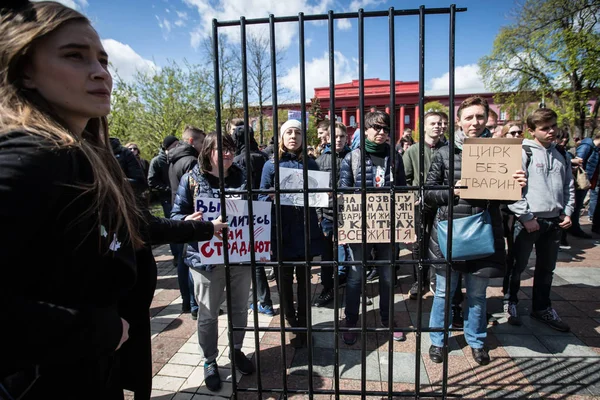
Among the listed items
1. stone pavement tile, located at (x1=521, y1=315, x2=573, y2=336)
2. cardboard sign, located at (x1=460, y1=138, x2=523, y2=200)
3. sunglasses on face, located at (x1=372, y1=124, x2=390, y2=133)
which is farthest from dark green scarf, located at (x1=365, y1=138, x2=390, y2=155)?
stone pavement tile, located at (x1=521, y1=315, x2=573, y2=336)

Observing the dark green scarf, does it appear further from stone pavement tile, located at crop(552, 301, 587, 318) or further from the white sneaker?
stone pavement tile, located at crop(552, 301, 587, 318)

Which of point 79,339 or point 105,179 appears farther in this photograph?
point 105,179

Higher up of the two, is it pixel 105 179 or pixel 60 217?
pixel 105 179

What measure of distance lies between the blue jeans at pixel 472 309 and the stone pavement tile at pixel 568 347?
677 millimetres

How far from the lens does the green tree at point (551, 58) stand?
1490cm

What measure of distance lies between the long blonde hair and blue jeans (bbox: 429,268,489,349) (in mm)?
2493

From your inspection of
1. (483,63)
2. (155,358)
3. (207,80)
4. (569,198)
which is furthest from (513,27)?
(155,358)

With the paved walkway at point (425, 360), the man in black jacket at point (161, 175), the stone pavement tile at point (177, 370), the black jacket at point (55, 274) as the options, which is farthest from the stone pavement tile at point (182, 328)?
the man in black jacket at point (161, 175)

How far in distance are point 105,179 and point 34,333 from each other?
48 cm

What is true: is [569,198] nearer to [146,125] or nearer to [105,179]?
[105,179]

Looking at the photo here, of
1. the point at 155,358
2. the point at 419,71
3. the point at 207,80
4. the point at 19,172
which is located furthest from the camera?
the point at 207,80

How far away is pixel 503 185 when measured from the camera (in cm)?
210

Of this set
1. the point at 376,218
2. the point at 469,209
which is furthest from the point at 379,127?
the point at 376,218

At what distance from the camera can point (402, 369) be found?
→ 2.63 m
